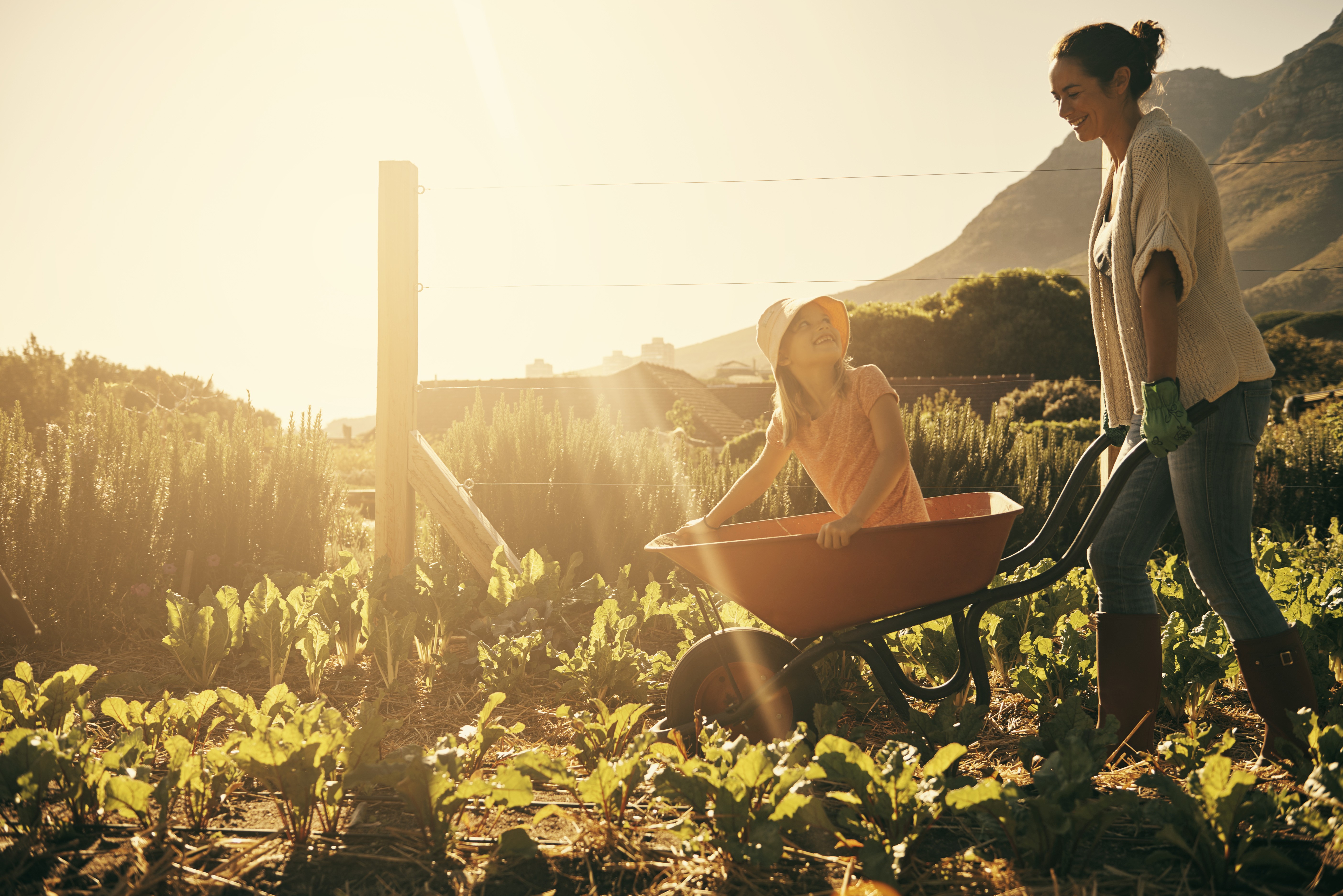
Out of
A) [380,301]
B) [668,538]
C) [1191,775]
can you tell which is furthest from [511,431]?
[1191,775]

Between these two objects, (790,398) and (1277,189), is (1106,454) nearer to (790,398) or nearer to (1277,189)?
(790,398)

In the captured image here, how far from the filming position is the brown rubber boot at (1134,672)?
6.49ft

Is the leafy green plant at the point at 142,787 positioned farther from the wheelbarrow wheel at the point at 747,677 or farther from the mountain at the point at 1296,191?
the mountain at the point at 1296,191

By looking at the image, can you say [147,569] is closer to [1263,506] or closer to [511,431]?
[511,431]

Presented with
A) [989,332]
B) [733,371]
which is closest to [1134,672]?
[989,332]

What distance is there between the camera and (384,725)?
5.61 ft

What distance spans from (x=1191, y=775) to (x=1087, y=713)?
0.64 meters

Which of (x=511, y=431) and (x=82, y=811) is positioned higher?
(x=511, y=431)

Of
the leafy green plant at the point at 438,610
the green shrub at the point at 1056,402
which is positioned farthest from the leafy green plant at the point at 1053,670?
the green shrub at the point at 1056,402

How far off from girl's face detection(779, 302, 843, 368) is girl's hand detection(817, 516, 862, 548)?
0.60m

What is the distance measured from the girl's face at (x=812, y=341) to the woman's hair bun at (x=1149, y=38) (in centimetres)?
98

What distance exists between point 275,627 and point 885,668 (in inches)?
76.9

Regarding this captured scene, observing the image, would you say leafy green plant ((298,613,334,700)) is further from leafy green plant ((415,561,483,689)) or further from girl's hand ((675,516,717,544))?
girl's hand ((675,516,717,544))

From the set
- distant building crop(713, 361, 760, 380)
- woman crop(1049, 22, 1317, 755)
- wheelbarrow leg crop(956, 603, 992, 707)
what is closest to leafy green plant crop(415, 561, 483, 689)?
wheelbarrow leg crop(956, 603, 992, 707)
